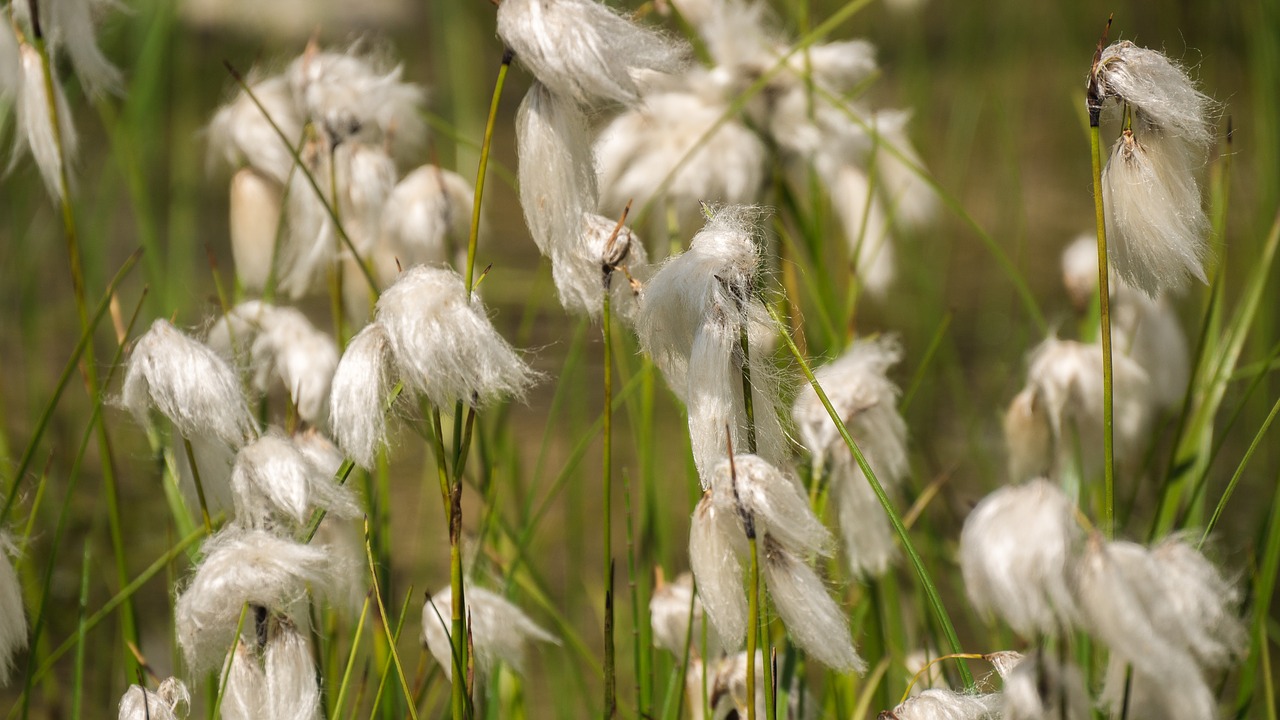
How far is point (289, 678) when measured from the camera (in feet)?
1.92

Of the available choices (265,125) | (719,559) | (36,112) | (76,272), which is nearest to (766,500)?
(719,559)

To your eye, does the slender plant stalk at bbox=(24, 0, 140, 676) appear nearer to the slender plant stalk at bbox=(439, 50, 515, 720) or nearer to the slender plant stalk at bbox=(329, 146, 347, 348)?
the slender plant stalk at bbox=(329, 146, 347, 348)

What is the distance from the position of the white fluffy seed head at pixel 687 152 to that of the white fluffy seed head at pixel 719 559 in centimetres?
64

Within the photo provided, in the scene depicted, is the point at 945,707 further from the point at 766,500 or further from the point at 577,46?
the point at 577,46

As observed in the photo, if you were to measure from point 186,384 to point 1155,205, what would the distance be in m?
0.51

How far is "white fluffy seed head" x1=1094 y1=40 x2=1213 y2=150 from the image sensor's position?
54cm

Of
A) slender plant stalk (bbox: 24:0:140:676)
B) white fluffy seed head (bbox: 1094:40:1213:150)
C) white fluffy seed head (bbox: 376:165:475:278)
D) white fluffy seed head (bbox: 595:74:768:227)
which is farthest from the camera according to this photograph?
white fluffy seed head (bbox: 595:74:768:227)

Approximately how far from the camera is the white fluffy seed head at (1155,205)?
22.2 inches

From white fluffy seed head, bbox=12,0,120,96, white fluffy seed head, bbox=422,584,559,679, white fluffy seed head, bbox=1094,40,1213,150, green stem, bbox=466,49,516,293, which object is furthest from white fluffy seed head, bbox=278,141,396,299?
white fluffy seed head, bbox=1094,40,1213,150

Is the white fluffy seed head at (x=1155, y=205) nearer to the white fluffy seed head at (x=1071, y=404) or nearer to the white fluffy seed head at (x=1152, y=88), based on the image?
the white fluffy seed head at (x=1152, y=88)

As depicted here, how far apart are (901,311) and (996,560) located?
2047 mm

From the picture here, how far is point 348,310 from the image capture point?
1.26 metres

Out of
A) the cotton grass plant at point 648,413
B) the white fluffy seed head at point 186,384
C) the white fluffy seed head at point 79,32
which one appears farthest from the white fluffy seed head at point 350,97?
the white fluffy seed head at point 186,384

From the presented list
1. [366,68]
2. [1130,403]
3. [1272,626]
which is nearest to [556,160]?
[366,68]
